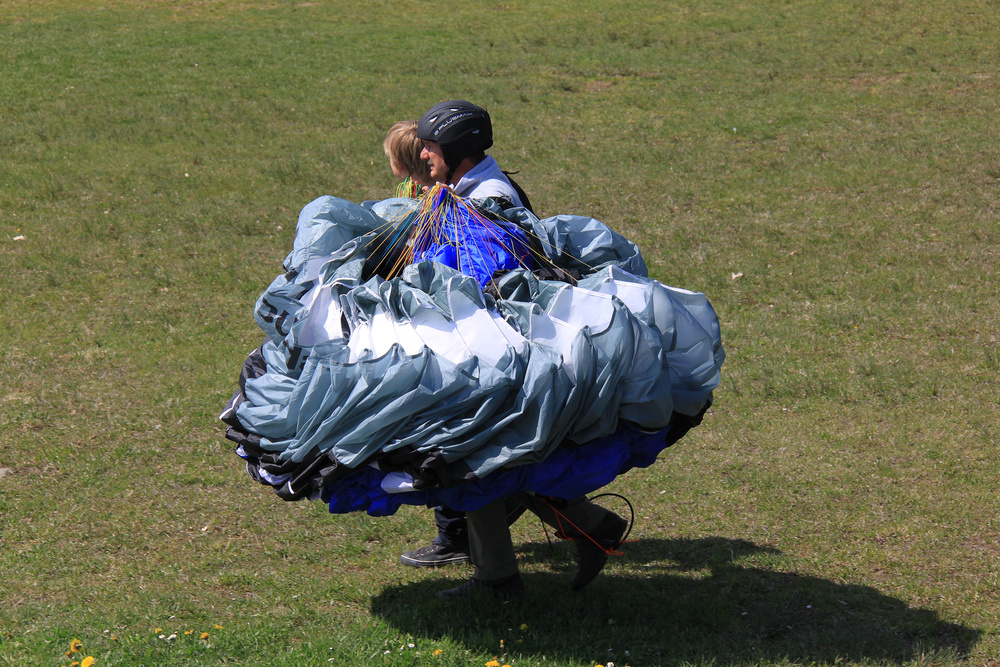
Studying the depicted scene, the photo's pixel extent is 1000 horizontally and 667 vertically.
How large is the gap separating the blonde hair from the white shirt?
397mm

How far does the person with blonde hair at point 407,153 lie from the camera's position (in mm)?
5047

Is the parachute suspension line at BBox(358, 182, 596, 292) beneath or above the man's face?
beneath

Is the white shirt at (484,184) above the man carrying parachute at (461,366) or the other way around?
above

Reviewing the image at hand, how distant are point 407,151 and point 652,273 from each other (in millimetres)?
5618

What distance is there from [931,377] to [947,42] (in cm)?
1465

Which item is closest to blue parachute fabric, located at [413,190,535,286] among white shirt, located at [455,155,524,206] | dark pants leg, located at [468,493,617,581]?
white shirt, located at [455,155,524,206]

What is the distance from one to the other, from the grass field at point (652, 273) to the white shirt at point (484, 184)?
74.6 inches

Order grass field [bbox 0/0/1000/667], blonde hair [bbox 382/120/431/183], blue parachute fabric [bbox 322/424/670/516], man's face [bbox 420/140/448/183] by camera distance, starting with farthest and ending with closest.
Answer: blonde hair [bbox 382/120/431/183]
man's face [bbox 420/140/448/183]
grass field [bbox 0/0/1000/667]
blue parachute fabric [bbox 322/424/670/516]

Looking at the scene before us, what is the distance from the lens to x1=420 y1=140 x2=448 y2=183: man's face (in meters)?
4.76

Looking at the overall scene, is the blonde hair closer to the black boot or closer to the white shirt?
the white shirt

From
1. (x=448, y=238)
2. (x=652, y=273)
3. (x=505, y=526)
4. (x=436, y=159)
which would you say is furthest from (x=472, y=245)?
(x=652, y=273)

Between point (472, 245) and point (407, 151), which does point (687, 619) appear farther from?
point (407, 151)

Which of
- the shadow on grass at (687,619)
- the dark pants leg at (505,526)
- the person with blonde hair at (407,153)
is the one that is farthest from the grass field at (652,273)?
the person with blonde hair at (407,153)

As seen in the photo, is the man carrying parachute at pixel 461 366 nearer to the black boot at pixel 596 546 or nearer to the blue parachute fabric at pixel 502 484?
the blue parachute fabric at pixel 502 484
